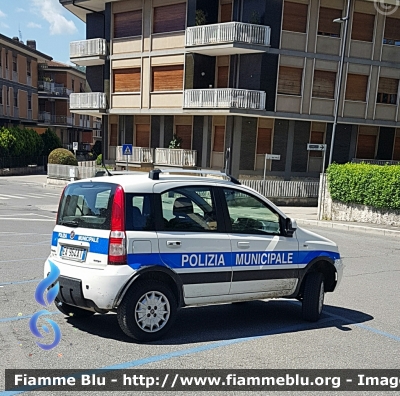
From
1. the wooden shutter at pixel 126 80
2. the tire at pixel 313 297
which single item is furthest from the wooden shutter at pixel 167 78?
the tire at pixel 313 297

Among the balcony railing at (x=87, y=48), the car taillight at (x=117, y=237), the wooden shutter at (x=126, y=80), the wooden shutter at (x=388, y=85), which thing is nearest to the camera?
the car taillight at (x=117, y=237)

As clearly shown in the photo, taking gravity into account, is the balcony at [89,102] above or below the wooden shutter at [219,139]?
above

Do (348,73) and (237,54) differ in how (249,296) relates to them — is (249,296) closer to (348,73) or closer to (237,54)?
(237,54)

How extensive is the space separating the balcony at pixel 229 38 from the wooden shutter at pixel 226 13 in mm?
2114

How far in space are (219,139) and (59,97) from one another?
35.4 m

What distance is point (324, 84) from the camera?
87.2 feet

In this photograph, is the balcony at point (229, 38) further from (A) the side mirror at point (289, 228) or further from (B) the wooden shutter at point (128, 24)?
(A) the side mirror at point (289, 228)

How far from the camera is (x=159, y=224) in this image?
498cm

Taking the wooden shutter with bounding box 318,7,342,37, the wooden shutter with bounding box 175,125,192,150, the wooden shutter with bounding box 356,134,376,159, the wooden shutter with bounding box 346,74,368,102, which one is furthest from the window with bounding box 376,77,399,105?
the wooden shutter with bounding box 175,125,192,150

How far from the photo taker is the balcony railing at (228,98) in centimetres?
2461

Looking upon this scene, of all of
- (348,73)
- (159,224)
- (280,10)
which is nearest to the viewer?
(159,224)

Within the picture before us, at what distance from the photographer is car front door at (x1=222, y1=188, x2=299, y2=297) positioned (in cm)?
540

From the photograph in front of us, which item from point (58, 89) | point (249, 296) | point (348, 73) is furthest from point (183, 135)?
point (58, 89)

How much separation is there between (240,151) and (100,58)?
1118 cm
